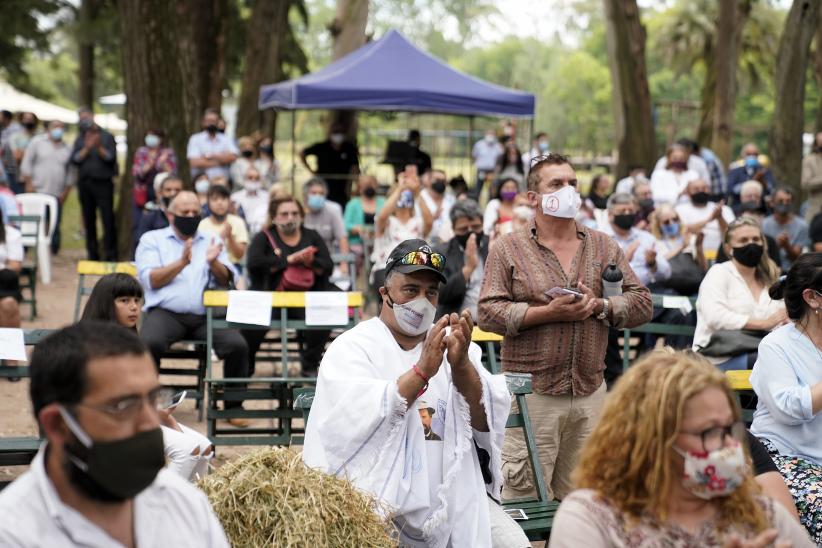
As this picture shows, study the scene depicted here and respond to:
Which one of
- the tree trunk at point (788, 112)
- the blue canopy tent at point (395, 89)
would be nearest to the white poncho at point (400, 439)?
the blue canopy tent at point (395, 89)

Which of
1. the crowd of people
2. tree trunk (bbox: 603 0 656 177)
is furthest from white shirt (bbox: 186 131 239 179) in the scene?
tree trunk (bbox: 603 0 656 177)

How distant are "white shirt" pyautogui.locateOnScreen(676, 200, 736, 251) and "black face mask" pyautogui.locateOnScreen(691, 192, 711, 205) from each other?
0.07 metres

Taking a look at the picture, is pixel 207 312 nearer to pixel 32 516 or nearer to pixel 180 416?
pixel 180 416

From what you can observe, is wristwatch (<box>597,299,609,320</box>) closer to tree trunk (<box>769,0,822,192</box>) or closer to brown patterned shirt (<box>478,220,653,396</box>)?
brown patterned shirt (<box>478,220,653,396</box>)

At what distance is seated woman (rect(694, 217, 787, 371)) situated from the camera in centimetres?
742

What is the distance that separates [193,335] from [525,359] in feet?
12.2

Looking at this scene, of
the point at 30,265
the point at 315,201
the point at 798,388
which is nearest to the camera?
the point at 798,388

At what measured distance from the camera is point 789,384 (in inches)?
202

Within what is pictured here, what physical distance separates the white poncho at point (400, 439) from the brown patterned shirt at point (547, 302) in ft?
3.05

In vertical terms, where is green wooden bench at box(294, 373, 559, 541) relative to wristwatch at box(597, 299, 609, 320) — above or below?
below

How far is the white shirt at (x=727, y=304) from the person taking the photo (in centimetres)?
745

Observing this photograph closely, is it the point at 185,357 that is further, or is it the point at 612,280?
the point at 185,357

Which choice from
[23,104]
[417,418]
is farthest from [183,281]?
[23,104]

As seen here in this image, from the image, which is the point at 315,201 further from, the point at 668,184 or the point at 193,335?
the point at 668,184
